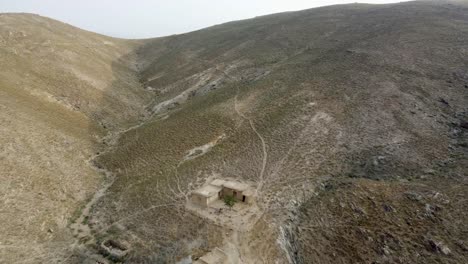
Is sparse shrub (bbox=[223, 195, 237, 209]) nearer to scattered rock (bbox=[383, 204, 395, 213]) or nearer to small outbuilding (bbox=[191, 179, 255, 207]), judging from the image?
small outbuilding (bbox=[191, 179, 255, 207])

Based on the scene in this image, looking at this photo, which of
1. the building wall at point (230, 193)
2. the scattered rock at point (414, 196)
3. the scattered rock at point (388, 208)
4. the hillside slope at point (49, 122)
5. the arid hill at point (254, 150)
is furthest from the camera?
the building wall at point (230, 193)

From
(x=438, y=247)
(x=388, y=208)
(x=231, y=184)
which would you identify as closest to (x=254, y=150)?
(x=231, y=184)

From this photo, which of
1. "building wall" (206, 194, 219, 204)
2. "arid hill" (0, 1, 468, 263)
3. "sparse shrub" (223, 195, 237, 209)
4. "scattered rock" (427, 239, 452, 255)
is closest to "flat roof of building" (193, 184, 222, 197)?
"building wall" (206, 194, 219, 204)

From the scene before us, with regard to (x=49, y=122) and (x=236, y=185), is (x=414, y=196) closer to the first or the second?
(x=236, y=185)

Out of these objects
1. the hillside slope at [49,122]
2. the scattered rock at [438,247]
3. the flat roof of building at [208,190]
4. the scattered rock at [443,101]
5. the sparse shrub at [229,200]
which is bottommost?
the scattered rock at [443,101]

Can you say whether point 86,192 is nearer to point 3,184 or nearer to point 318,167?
point 3,184

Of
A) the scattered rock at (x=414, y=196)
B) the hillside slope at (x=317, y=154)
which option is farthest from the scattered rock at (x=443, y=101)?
the scattered rock at (x=414, y=196)

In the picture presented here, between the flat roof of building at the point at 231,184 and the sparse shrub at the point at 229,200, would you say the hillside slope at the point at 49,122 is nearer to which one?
the sparse shrub at the point at 229,200

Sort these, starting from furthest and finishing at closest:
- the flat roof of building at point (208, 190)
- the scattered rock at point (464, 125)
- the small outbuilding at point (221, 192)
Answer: the scattered rock at point (464, 125), the flat roof of building at point (208, 190), the small outbuilding at point (221, 192)
